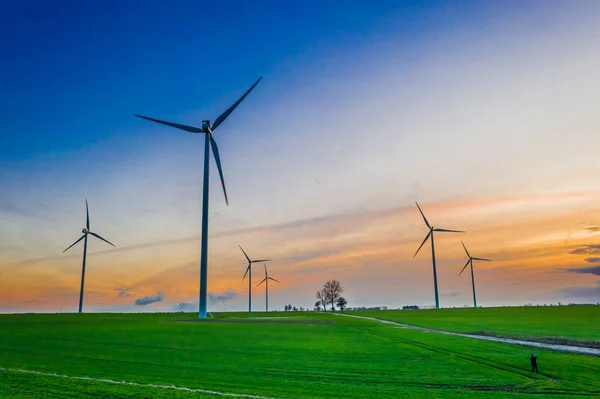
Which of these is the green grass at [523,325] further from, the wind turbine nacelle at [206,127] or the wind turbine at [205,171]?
the wind turbine nacelle at [206,127]

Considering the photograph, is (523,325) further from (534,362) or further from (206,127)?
(206,127)

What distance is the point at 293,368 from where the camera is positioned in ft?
93.4

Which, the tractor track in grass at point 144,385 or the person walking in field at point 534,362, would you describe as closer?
the tractor track in grass at point 144,385

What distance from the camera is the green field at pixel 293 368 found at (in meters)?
21.6

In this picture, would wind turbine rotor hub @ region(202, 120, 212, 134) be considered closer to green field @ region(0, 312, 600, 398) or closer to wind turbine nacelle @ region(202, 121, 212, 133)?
wind turbine nacelle @ region(202, 121, 212, 133)

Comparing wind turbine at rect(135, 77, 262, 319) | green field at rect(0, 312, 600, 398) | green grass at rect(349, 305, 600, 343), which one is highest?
wind turbine at rect(135, 77, 262, 319)

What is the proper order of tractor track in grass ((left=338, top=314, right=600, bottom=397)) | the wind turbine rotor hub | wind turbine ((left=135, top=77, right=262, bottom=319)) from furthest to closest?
the wind turbine rotor hub
wind turbine ((left=135, top=77, right=262, bottom=319))
tractor track in grass ((left=338, top=314, right=600, bottom=397))

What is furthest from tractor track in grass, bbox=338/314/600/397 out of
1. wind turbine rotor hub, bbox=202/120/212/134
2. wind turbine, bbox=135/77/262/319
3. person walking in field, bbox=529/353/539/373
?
wind turbine rotor hub, bbox=202/120/212/134

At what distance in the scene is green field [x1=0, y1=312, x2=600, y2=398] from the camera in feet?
70.8

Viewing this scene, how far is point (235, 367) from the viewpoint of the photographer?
2894 centimetres

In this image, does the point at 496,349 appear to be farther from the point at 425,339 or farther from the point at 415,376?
the point at 415,376

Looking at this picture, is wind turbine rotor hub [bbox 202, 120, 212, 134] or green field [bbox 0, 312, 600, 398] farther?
wind turbine rotor hub [bbox 202, 120, 212, 134]

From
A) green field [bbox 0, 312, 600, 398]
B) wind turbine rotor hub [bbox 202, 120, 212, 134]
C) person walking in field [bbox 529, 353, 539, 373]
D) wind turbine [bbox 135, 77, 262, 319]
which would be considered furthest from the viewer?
wind turbine rotor hub [bbox 202, 120, 212, 134]

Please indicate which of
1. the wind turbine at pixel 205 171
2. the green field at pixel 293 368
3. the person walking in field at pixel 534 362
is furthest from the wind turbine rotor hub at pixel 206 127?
the person walking in field at pixel 534 362
